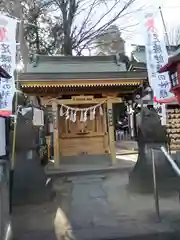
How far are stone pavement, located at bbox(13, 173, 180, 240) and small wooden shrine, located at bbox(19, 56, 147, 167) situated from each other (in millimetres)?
4717

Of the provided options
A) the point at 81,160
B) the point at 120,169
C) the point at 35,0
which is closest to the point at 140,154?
the point at 120,169

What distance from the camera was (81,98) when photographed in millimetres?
13773

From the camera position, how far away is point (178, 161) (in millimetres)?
6102

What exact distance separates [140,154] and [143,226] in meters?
3.56

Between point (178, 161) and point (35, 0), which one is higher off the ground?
point (35, 0)

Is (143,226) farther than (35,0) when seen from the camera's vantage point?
No

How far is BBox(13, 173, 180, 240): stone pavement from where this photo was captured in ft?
17.4

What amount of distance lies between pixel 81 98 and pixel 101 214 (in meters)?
7.95

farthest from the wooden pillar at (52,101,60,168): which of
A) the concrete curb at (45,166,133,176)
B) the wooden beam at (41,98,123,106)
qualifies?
the concrete curb at (45,166,133,176)

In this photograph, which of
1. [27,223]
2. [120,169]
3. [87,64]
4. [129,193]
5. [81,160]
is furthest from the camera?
[87,64]

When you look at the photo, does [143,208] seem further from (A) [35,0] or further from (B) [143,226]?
(A) [35,0]

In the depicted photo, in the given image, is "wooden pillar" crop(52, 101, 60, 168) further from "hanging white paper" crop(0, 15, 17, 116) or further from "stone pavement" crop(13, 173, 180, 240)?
"hanging white paper" crop(0, 15, 17, 116)

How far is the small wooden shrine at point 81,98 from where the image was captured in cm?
Answer: 1248

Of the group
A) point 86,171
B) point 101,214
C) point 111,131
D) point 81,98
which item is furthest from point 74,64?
point 101,214
